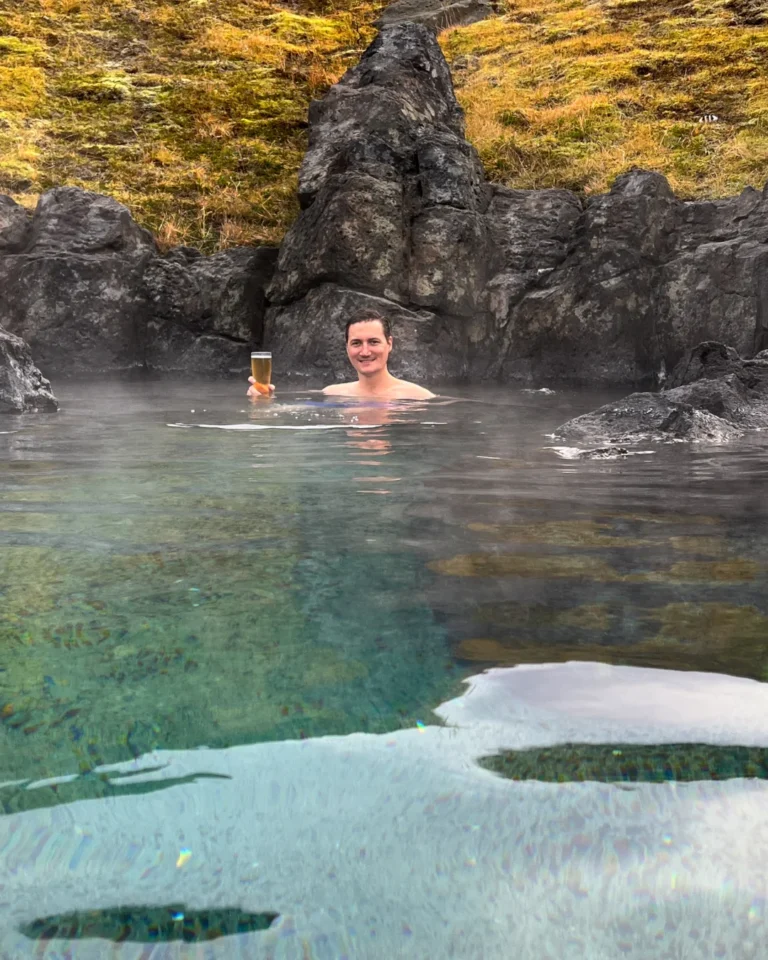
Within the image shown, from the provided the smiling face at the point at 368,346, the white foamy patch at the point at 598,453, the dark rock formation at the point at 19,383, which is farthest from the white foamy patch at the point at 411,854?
the smiling face at the point at 368,346

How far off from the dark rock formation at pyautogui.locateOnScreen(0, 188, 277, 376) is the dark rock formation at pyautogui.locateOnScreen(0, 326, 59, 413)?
4.14 meters

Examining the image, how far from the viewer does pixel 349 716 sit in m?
1.44

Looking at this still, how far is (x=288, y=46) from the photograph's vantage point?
55.2ft

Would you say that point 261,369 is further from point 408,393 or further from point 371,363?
point 408,393

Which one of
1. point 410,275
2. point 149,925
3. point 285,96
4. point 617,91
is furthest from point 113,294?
point 149,925

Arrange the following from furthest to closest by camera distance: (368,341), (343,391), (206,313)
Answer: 1. (206,313)
2. (343,391)
3. (368,341)

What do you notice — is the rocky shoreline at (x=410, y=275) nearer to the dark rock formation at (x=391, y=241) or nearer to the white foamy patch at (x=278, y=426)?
the dark rock formation at (x=391, y=241)

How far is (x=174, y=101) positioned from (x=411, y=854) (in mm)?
15839

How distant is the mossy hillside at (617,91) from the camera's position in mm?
12758

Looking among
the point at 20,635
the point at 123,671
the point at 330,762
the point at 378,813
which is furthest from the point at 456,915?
the point at 20,635

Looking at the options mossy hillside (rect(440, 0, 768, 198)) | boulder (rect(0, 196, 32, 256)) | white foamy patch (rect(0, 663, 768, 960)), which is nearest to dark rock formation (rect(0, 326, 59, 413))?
boulder (rect(0, 196, 32, 256))

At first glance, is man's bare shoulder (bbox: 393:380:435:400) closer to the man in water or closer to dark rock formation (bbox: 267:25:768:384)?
the man in water

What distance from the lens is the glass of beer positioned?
7531mm

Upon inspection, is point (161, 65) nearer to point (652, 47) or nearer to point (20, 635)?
point (652, 47)
